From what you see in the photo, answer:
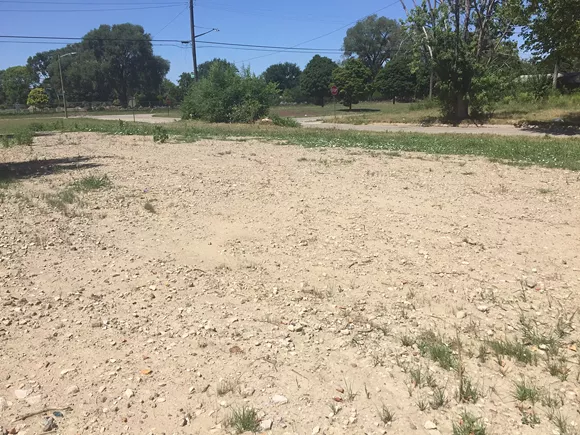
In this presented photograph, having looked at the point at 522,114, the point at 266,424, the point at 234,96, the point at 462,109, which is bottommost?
the point at 266,424

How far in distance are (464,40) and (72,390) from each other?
3022 cm

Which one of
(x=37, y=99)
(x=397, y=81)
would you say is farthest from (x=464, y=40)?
(x=37, y=99)

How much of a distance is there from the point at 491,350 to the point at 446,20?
93.9 ft

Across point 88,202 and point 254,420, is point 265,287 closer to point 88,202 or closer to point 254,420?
point 254,420

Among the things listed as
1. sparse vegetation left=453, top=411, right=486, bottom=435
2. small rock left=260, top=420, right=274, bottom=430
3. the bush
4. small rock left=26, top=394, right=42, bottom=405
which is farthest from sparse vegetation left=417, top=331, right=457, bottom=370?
the bush

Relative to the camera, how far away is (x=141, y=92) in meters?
108

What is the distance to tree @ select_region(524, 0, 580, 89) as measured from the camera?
2078 cm

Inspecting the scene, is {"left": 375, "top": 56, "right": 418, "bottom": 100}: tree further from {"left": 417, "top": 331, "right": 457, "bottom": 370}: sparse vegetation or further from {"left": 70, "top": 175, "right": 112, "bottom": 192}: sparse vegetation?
{"left": 417, "top": 331, "right": 457, "bottom": 370}: sparse vegetation

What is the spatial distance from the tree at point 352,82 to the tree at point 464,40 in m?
35.0

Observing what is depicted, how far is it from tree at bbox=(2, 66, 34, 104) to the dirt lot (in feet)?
380

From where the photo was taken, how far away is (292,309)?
4.87m

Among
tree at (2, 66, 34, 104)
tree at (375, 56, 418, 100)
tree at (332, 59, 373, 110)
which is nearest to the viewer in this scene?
tree at (332, 59, 373, 110)

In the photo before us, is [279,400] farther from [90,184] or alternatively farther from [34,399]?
[90,184]

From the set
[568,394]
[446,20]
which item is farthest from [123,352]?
[446,20]
